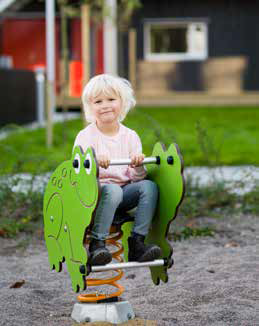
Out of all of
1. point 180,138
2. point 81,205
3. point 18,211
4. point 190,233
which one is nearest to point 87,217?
point 81,205

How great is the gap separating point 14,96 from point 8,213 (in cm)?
819

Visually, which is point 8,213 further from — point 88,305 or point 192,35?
point 192,35

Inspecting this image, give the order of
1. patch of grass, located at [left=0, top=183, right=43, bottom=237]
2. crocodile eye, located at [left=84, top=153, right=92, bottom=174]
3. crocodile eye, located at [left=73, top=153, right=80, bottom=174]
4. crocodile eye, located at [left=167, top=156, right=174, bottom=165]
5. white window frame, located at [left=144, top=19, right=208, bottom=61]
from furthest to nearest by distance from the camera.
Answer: white window frame, located at [left=144, top=19, right=208, bottom=61]
patch of grass, located at [left=0, top=183, right=43, bottom=237]
crocodile eye, located at [left=167, top=156, right=174, bottom=165]
crocodile eye, located at [left=73, top=153, right=80, bottom=174]
crocodile eye, located at [left=84, top=153, right=92, bottom=174]

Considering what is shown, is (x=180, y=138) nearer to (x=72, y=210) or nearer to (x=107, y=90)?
(x=107, y=90)

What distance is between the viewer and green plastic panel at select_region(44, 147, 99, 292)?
3133mm

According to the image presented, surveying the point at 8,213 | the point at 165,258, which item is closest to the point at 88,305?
the point at 165,258

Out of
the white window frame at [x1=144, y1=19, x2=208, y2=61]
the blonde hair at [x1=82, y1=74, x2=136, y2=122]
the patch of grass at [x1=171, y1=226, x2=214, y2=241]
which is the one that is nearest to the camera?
the blonde hair at [x1=82, y1=74, x2=136, y2=122]

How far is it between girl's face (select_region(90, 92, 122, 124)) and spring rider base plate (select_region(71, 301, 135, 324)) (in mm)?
837

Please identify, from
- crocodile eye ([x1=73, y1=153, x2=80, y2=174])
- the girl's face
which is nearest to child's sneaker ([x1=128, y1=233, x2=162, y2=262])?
crocodile eye ([x1=73, y1=153, x2=80, y2=174])

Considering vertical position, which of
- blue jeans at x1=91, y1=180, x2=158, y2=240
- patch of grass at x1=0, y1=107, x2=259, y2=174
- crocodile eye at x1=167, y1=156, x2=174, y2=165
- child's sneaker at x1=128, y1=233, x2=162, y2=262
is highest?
crocodile eye at x1=167, y1=156, x2=174, y2=165

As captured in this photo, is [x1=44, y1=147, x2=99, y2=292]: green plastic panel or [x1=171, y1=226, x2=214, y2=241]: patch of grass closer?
[x1=44, y1=147, x2=99, y2=292]: green plastic panel

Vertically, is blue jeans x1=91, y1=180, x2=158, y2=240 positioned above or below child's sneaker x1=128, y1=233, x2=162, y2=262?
above

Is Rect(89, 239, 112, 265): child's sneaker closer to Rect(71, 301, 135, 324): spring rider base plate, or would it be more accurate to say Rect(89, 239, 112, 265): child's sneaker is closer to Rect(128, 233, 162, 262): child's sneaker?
Rect(128, 233, 162, 262): child's sneaker

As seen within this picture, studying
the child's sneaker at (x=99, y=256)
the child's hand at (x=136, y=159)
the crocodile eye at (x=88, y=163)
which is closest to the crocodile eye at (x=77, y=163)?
the crocodile eye at (x=88, y=163)
